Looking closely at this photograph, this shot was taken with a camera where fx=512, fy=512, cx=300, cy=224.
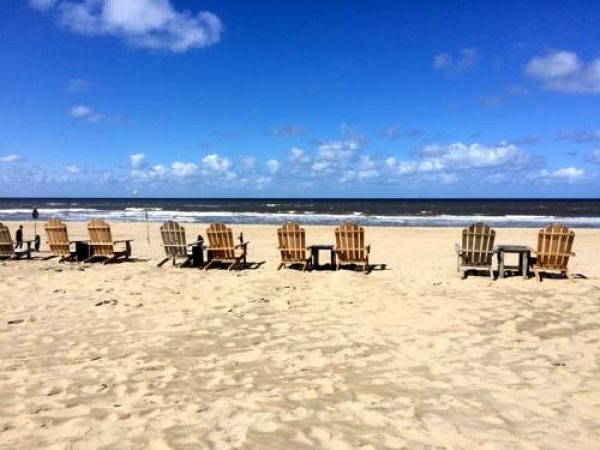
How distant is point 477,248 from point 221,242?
5322 millimetres

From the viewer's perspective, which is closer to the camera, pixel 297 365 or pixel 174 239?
pixel 297 365

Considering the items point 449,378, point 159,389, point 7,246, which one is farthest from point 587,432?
point 7,246

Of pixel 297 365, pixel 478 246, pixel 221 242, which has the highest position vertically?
pixel 221 242

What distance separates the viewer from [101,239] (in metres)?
11.9

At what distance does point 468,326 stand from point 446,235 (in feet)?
52.8

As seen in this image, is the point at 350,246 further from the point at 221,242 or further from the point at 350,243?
the point at 221,242

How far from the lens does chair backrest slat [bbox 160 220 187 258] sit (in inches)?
440

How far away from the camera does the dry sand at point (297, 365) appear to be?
3.39 meters

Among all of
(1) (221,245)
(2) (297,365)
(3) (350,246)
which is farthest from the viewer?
(1) (221,245)

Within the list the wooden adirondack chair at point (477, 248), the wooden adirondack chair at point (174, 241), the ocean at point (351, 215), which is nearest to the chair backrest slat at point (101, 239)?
the wooden adirondack chair at point (174, 241)

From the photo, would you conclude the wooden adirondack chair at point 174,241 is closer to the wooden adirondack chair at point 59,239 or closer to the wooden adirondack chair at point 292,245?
the wooden adirondack chair at point 292,245

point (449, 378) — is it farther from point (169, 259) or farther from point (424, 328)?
point (169, 259)

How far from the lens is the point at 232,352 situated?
5164mm

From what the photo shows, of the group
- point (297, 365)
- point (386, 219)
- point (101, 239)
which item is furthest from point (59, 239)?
point (386, 219)
